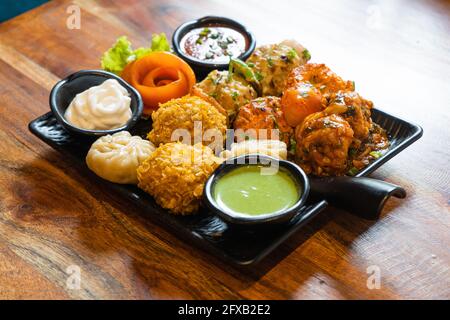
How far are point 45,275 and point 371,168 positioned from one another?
1.65 metres

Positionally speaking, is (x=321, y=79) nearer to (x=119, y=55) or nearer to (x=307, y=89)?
(x=307, y=89)

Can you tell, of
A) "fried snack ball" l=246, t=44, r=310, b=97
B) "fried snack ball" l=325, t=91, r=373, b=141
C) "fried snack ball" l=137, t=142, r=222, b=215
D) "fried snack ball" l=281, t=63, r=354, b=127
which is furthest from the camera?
"fried snack ball" l=246, t=44, r=310, b=97

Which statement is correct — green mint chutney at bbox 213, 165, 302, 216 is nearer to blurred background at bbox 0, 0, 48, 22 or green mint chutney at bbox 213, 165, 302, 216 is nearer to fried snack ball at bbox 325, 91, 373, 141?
fried snack ball at bbox 325, 91, 373, 141

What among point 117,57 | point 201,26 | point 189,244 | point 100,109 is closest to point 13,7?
point 117,57

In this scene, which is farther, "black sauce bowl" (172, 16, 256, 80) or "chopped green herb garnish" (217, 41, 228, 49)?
"chopped green herb garnish" (217, 41, 228, 49)

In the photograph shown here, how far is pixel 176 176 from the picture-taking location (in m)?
2.92

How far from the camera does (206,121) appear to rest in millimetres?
3242

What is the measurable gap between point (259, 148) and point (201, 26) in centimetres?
144

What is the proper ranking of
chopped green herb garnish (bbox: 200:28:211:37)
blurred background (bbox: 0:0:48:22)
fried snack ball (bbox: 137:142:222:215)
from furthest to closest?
blurred background (bbox: 0:0:48:22), chopped green herb garnish (bbox: 200:28:211:37), fried snack ball (bbox: 137:142:222:215)

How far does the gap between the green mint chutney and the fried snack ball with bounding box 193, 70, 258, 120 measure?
0.63 meters

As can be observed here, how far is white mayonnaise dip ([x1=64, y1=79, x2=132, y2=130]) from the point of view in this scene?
11.2ft

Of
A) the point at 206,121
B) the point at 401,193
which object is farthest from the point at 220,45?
the point at 401,193

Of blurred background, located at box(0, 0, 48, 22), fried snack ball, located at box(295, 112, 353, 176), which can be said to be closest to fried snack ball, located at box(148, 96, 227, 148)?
fried snack ball, located at box(295, 112, 353, 176)

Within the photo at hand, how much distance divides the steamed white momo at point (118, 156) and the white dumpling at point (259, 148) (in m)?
0.43
